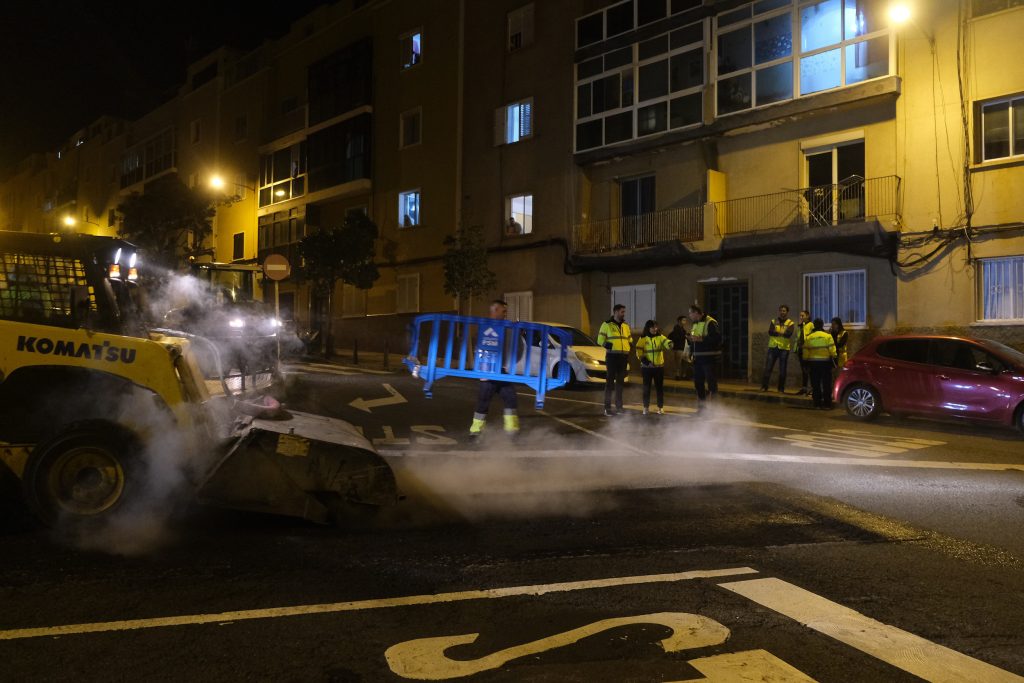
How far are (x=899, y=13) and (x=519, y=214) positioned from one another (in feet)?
42.3

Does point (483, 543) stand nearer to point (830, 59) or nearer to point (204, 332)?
point (204, 332)

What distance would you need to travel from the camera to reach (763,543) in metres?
5.24

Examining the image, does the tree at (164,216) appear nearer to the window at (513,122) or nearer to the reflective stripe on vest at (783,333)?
the window at (513,122)

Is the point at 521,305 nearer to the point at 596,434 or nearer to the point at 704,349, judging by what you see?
the point at 704,349

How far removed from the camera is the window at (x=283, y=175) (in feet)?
113

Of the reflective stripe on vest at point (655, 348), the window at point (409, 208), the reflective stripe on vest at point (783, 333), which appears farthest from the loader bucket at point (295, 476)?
the window at point (409, 208)

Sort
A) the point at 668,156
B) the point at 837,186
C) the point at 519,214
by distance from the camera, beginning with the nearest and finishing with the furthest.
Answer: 1. the point at 837,186
2. the point at 668,156
3. the point at 519,214

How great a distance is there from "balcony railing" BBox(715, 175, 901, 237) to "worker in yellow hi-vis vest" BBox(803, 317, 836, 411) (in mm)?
4977

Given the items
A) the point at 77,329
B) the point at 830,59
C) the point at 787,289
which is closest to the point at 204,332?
the point at 77,329

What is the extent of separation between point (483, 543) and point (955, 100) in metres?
16.7

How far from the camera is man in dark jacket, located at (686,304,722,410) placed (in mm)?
12844

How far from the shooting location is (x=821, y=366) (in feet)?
47.3

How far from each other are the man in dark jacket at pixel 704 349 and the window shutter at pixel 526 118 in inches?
568

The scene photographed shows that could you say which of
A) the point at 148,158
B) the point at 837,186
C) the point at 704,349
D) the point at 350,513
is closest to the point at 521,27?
the point at 837,186
